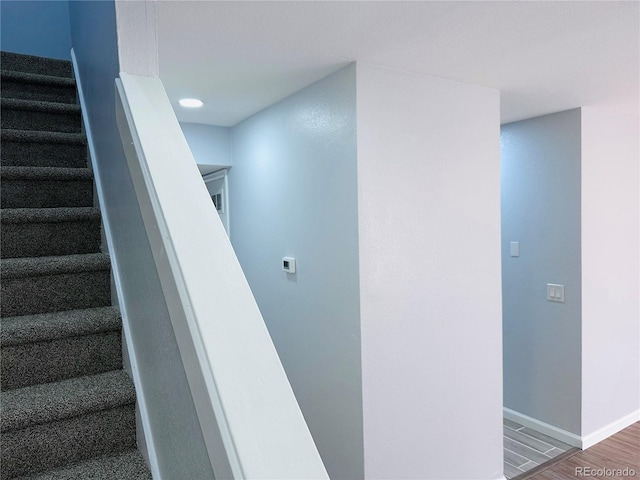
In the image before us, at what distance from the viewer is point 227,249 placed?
80 cm

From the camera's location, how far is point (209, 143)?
3.52m

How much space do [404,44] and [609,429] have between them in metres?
3.04

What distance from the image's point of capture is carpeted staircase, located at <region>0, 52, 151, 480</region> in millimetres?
1108

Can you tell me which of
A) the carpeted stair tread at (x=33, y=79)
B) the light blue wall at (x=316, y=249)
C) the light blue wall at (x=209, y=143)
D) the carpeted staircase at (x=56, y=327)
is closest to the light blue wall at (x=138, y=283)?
the carpeted staircase at (x=56, y=327)

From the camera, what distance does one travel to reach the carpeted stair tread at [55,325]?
1.21 meters

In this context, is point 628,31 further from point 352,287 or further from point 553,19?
point 352,287

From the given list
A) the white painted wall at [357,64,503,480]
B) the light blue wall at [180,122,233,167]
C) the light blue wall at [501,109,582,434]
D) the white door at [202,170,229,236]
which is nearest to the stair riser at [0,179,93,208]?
the white painted wall at [357,64,503,480]

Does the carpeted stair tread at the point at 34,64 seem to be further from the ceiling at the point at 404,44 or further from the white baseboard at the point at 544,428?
the white baseboard at the point at 544,428

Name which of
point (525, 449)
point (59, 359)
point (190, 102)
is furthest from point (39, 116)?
point (525, 449)

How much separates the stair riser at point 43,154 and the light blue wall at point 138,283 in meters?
0.22

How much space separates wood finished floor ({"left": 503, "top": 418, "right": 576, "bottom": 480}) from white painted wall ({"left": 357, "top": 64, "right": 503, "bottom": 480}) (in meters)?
0.33

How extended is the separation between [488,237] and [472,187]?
0.31 m

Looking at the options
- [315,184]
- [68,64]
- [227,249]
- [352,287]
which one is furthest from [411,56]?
[68,64]

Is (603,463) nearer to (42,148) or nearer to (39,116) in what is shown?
(42,148)
